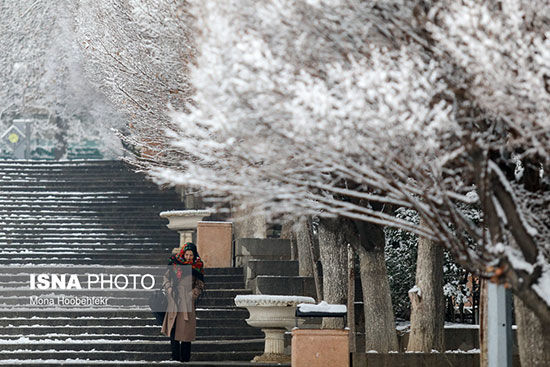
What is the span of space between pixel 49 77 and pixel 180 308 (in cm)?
3222

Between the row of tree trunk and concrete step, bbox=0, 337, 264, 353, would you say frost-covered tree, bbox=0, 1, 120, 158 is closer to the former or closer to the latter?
concrete step, bbox=0, 337, 264, 353

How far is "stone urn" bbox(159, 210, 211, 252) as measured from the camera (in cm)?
2381

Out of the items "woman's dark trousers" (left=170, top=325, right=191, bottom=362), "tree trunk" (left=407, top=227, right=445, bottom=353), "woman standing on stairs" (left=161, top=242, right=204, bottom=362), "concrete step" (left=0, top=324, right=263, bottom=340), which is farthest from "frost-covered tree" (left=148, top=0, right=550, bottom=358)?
"concrete step" (left=0, top=324, right=263, bottom=340)

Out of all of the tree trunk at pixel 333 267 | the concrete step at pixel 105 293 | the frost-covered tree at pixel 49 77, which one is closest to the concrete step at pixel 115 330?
the concrete step at pixel 105 293

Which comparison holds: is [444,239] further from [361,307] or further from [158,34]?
[361,307]

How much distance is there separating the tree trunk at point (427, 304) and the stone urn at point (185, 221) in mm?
8494

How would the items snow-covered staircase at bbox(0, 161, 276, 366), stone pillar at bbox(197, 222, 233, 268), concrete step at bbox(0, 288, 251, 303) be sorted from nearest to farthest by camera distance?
Answer: snow-covered staircase at bbox(0, 161, 276, 366) < concrete step at bbox(0, 288, 251, 303) < stone pillar at bbox(197, 222, 233, 268)

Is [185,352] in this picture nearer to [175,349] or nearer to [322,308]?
[175,349]

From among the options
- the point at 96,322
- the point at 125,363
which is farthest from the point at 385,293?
the point at 96,322

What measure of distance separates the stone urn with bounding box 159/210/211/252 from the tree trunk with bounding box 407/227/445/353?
8.49m

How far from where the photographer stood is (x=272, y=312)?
53.3 feet

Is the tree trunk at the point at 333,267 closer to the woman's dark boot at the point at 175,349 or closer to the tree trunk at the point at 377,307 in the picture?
the tree trunk at the point at 377,307

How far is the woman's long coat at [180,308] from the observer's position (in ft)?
50.7

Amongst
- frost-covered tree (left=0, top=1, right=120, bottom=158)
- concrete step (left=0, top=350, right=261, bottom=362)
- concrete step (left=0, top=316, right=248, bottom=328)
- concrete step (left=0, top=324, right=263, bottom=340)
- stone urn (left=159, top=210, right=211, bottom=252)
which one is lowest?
concrete step (left=0, top=350, right=261, bottom=362)
